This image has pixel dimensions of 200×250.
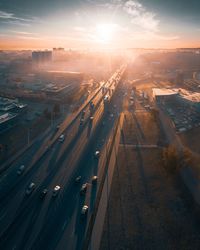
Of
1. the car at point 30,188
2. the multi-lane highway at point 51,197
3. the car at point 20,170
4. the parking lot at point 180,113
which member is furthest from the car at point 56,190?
the parking lot at point 180,113

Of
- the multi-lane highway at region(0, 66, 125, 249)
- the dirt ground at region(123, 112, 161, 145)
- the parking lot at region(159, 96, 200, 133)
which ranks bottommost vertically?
the multi-lane highway at region(0, 66, 125, 249)

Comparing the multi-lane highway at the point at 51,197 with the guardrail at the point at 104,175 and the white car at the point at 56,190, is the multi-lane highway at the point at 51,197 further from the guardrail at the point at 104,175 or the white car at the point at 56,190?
the guardrail at the point at 104,175

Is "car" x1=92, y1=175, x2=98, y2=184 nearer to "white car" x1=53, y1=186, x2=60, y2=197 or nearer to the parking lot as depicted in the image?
"white car" x1=53, y1=186, x2=60, y2=197

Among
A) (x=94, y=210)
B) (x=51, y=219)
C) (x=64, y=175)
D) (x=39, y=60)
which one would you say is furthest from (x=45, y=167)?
(x=39, y=60)

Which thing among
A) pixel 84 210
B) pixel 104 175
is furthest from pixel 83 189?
pixel 104 175

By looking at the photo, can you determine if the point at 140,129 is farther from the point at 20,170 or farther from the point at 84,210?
the point at 20,170

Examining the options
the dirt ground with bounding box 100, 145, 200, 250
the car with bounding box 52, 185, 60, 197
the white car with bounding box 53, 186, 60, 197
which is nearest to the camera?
the dirt ground with bounding box 100, 145, 200, 250

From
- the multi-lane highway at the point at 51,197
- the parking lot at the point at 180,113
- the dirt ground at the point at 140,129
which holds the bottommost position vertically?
the multi-lane highway at the point at 51,197

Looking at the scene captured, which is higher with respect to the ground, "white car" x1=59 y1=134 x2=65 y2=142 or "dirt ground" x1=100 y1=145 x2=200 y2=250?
"white car" x1=59 y1=134 x2=65 y2=142

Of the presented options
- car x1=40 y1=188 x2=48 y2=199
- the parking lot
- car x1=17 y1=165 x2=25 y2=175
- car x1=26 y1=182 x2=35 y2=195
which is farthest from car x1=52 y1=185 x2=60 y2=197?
the parking lot
